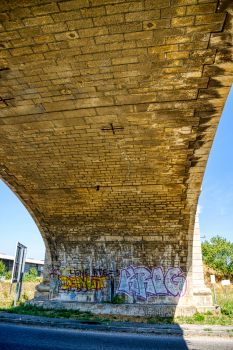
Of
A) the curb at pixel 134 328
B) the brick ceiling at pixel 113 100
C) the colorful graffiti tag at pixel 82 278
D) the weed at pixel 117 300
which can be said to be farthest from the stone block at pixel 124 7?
the weed at pixel 117 300

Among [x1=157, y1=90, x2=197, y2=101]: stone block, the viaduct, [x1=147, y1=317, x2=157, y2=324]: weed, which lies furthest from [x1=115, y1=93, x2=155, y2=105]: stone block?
[x1=147, y1=317, x2=157, y2=324]: weed

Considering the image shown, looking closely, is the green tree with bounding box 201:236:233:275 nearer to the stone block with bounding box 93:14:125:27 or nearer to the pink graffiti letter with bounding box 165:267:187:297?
the pink graffiti letter with bounding box 165:267:187:297

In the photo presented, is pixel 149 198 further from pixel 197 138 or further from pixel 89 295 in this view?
pixel 89 295

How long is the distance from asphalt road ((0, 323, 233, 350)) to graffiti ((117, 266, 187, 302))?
235 centimetres

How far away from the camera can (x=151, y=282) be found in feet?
29.6

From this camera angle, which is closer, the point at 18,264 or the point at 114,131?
the point at 114,131

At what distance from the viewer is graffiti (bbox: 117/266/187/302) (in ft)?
29.1

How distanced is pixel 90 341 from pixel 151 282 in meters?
3.78

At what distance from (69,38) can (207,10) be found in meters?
1.92

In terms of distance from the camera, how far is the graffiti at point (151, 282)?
8883 mm

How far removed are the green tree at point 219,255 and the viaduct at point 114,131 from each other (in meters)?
16.8

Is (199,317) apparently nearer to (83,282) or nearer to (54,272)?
(83,282)

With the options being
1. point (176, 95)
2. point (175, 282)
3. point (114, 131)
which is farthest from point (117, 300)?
point (176, 95)

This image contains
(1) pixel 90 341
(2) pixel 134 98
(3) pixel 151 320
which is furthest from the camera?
(3) pixel 151 320
